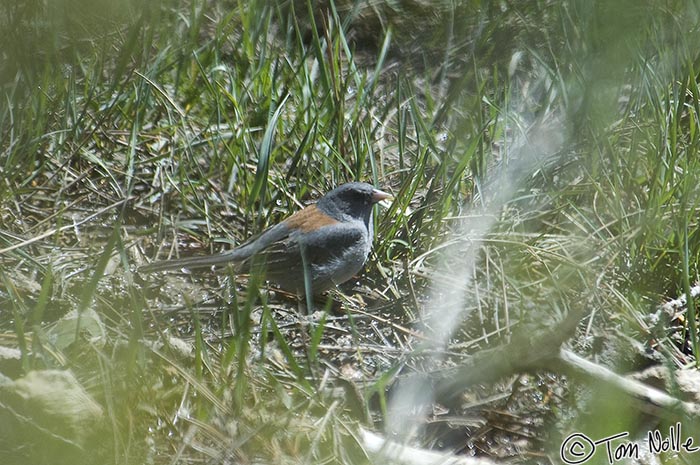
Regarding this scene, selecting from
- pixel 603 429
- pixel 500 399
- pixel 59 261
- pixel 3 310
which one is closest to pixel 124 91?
pixel 59 261

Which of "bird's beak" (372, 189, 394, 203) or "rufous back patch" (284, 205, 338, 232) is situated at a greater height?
"bird's beak" (372, 189, 394, 203)

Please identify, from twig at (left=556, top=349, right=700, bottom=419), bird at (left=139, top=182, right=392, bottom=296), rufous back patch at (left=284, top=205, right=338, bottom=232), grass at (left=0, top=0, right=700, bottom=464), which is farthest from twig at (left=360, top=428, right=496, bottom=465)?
rufous back patch at (left=284, top=205, right=338, bottom=232)

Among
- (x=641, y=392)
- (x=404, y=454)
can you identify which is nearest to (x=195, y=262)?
(x=404, y=454)

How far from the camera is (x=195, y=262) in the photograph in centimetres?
321

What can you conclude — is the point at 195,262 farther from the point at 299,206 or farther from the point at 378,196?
the point at 378,196

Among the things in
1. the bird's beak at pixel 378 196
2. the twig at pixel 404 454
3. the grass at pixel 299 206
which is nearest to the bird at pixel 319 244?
the bird's beak at pixel 378 196

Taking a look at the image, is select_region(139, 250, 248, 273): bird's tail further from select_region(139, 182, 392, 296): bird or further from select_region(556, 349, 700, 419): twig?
select_region(556, 349, 700, 419): twig

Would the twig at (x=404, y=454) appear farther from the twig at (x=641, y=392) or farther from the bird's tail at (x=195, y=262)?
the bird's tail at (x=195, y=262)

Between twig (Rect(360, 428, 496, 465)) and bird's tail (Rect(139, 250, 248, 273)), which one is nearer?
twig (Rect(360, 428, 496, 465))

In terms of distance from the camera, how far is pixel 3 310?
107 inches

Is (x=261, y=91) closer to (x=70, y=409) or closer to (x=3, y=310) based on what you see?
(x=3, y=310)

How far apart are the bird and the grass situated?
0.40ft

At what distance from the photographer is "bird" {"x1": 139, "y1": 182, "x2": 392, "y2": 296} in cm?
329

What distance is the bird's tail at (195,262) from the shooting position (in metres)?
3.15
